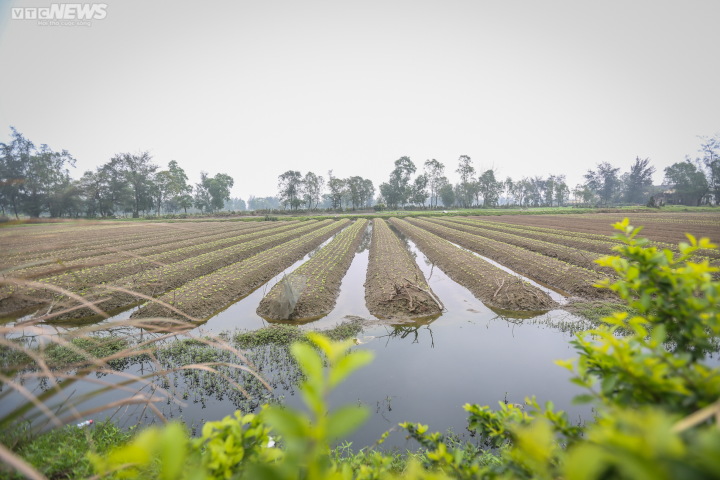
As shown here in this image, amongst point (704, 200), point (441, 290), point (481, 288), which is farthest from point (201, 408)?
point (704, 200)

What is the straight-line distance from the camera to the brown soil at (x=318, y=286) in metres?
9.83

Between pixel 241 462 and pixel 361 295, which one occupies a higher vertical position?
pixel 241 462

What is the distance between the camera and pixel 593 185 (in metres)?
107

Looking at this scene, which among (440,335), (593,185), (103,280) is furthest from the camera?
(593,185)

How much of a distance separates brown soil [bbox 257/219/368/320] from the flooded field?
20cm

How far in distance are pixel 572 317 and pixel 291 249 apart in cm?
1583

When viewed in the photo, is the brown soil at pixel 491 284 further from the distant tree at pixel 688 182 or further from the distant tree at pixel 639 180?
the distant tree at pixel 639 180

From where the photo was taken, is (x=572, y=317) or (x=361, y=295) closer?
(x=572, y=317)

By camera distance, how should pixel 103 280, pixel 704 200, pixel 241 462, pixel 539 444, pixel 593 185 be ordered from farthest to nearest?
pixel 593 185
pixel 704 200
pixel 103 280
pixel 241 462
pixel 539 444

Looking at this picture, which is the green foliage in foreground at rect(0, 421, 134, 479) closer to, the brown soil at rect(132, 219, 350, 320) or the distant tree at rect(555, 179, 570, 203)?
the brown soil at rect(132, 219, 350, 320)

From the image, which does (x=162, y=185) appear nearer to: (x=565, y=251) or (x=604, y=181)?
(x=565, y=251)

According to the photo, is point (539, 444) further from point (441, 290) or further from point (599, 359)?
point (441, 290)

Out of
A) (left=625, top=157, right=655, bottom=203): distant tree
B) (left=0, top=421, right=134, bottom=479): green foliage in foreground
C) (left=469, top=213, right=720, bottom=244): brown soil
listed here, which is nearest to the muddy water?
(left=0, top=421, right=134, bottom=479): green foliage in foreground

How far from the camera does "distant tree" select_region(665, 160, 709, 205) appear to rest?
67188 millimetres
